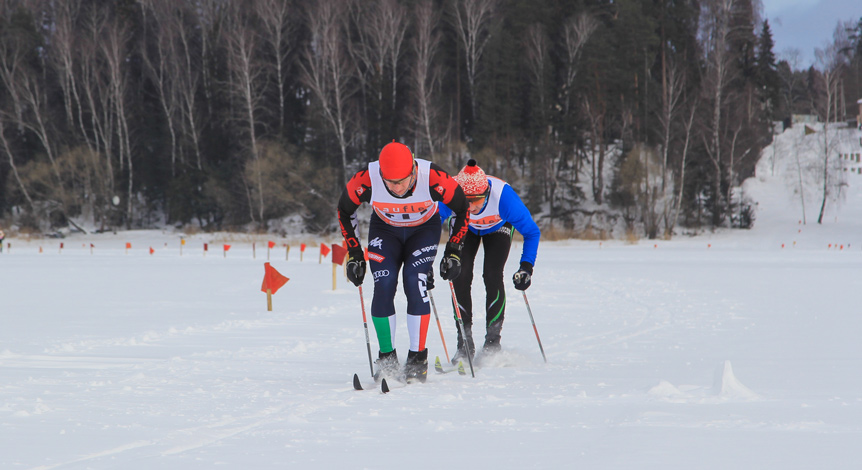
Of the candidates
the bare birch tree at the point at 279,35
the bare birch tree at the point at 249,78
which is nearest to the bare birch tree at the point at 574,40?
the bare birch tree at the point at 279,35

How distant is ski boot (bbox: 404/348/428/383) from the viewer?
4.59 m

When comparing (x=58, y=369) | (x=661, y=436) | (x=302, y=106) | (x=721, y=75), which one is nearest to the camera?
(x=661, y=436)

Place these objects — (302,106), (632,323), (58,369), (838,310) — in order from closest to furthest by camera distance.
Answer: (58,369), (632,323), (838,310), (302,106)

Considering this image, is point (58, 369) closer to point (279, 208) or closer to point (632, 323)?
point (632, 323)

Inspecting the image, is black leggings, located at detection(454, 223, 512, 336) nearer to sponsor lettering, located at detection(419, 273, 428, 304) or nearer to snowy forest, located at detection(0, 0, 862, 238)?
sponsor lettering, located at detection(419, 273, 428, 304)

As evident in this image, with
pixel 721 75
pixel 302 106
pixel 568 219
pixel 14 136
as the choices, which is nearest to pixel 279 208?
pixel 302 106

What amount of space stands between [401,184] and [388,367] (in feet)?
3.95

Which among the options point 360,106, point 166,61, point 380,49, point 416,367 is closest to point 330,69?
point 380,49

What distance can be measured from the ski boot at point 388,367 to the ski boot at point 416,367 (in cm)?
8

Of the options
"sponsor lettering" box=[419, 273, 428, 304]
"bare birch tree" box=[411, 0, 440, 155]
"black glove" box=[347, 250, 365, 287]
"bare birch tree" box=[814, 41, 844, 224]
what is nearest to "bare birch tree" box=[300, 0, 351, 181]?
"bare birch tree" box=[411, 0, 440, 155]

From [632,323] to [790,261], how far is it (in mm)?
13836

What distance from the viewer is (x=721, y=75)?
33344 millimetres

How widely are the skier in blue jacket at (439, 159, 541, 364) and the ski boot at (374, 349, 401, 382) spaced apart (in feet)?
2.59

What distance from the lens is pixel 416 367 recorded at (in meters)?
4.61
